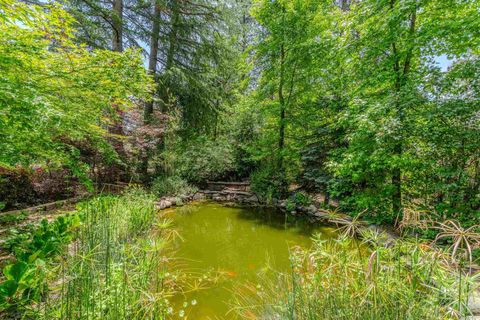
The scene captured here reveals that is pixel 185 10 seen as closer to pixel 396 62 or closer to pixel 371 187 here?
pixel 396 62

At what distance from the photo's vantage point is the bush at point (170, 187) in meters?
6.96

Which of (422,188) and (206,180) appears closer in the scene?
(422,188)

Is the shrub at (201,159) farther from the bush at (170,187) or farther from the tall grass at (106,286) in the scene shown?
the tall grass at (106,286)

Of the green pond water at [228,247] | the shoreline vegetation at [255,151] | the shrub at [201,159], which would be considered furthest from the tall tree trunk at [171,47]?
the green pond water at [228,247]

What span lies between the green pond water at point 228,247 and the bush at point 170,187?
789 millimetres

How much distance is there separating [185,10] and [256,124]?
4875mm

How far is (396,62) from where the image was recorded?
14.3 ft

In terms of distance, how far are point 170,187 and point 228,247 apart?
12.0 feet

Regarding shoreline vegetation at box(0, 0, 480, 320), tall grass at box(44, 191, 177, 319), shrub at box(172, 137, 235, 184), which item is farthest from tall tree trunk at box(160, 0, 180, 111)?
tall grass at box(44, 191, 177, 319)

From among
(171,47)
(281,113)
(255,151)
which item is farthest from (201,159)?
(171,47)

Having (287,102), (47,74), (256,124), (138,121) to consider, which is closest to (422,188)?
(287,102)

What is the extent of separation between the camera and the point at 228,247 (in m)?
4.04

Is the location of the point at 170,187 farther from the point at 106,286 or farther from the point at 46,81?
the point at 106,286

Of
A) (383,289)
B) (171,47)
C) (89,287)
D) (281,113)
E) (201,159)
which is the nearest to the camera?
(383,289)
